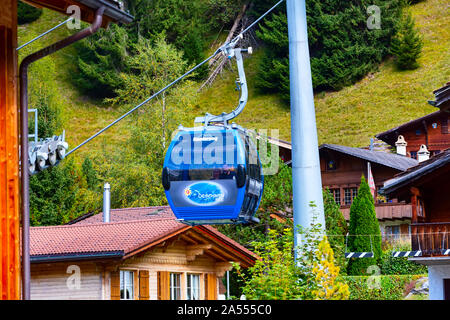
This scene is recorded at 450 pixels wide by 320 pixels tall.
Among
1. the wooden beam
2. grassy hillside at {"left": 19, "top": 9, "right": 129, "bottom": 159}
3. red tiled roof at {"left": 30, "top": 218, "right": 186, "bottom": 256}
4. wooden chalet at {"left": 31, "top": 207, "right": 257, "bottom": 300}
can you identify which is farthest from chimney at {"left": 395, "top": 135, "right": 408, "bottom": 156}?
red tiled roof at {"left": 30, "top": 218, "right": 186, "bottom": 256}

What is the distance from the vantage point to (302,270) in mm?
9078

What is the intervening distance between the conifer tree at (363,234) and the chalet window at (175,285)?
13818mm

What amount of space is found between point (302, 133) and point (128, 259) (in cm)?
996

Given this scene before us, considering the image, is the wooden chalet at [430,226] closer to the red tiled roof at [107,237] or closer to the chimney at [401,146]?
the red tiled roof at [107,237]

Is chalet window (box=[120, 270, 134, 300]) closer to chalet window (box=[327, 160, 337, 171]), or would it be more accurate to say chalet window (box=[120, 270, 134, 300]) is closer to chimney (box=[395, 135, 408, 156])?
chalet window (box=[327, 160, 337, 171])

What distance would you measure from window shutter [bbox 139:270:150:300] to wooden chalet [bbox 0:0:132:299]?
42.9ft

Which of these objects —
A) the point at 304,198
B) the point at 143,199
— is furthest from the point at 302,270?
the point at 143,199

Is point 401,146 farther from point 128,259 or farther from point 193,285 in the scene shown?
point 128,259

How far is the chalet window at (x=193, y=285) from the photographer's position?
21641 millimetres

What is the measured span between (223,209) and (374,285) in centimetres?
1856

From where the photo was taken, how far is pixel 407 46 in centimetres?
7275

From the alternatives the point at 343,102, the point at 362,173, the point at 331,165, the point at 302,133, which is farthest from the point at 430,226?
the point at 343,102

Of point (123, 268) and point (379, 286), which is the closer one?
point (123, 268)
